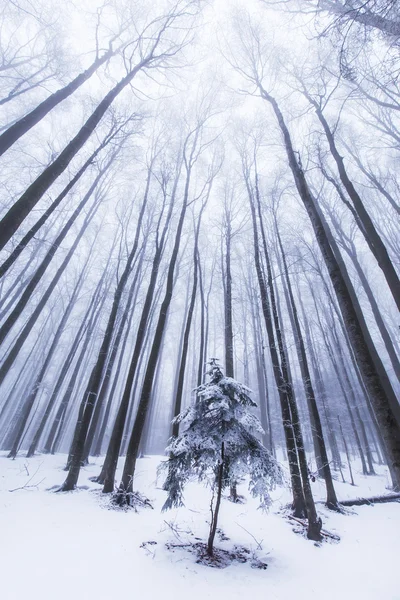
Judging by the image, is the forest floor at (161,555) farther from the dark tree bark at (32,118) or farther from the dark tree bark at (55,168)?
the dark tree bark at (32,118)

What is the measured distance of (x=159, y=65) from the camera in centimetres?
755

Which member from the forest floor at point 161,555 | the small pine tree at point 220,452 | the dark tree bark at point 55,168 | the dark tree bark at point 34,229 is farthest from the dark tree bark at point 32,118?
the forest floor at point 161,555

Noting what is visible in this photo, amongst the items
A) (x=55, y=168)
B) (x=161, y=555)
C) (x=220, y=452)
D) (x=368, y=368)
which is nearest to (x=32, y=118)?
(x=55, y=168)

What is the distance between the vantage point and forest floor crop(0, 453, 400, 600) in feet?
9.68

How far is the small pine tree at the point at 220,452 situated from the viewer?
3.96 metres

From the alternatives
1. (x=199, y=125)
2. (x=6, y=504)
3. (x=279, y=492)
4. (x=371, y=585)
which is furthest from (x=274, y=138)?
(x=279, y=492)

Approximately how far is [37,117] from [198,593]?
820 cm

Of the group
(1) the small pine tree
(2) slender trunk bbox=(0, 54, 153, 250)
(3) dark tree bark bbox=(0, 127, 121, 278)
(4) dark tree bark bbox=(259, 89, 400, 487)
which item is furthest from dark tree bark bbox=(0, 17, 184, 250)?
(4) dark tree bark bbox=(259, 89, 400, 487)

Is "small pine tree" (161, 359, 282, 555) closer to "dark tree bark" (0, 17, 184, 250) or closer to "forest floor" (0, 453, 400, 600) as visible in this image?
"forest floor" (0, 453, 400, 600)

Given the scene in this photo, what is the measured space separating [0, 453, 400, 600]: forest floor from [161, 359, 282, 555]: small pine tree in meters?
0.78

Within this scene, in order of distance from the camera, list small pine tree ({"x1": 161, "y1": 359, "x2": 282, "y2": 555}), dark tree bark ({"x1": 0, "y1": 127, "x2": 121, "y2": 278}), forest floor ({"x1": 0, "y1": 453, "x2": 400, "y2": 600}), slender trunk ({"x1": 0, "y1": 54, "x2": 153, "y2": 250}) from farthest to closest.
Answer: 1. dark tree bark ({"x1": 0, "y1": 127, "x2": 121, "y2": 278})
2. small pine tree ({"x1": 161, "y1": 359, "x2": 282, "y2": 555})
3. slender trunk ({"x1": 0, "y1": 54, "x2": 153, "y2": 250})
4. forest floor ({"x1": 0, "y1": 453, "x2": 400, "y2": 600})

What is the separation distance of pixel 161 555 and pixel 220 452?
1798mm

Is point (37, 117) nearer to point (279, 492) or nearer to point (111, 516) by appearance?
point (111, 516)

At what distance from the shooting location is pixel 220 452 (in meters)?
4.09
